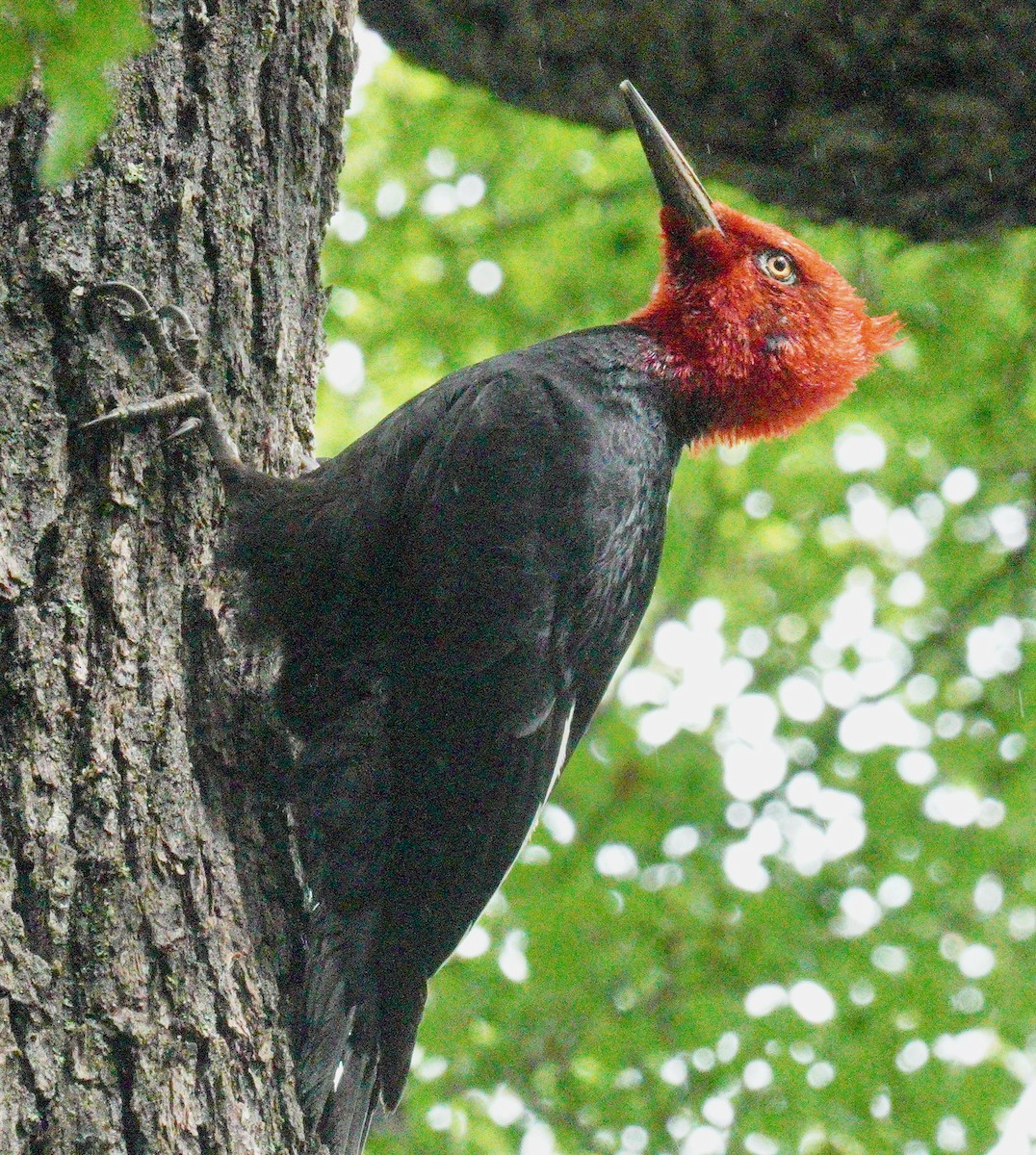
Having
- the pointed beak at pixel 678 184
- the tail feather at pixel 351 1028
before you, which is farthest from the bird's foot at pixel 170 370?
the pointed beak at pixel 678 184

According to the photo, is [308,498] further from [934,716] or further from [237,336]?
[934,716]

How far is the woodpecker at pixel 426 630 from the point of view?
2662mm

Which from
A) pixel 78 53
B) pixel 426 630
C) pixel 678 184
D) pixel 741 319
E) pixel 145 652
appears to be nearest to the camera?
pixel 78 53

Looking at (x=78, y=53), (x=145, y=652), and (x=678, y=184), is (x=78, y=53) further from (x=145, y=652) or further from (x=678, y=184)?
(x=678, y=184)

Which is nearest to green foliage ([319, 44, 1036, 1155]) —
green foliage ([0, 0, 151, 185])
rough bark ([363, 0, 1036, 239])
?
rough bark ([363, 0, 1036, 239])

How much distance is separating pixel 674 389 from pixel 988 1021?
3.73 meters

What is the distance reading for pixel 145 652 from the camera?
2.25 metres

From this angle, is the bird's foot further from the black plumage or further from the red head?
the red head

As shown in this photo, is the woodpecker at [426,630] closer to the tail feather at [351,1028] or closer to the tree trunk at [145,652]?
the tail feather at [351,1028]

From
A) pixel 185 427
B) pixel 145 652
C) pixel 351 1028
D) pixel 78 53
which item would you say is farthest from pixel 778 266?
pixel 78 53

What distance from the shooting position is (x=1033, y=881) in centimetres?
686

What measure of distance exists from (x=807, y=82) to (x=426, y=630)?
6.91 feet

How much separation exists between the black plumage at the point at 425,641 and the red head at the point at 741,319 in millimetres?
648

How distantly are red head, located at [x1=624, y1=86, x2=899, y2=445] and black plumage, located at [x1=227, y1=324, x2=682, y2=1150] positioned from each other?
2.13 feet
